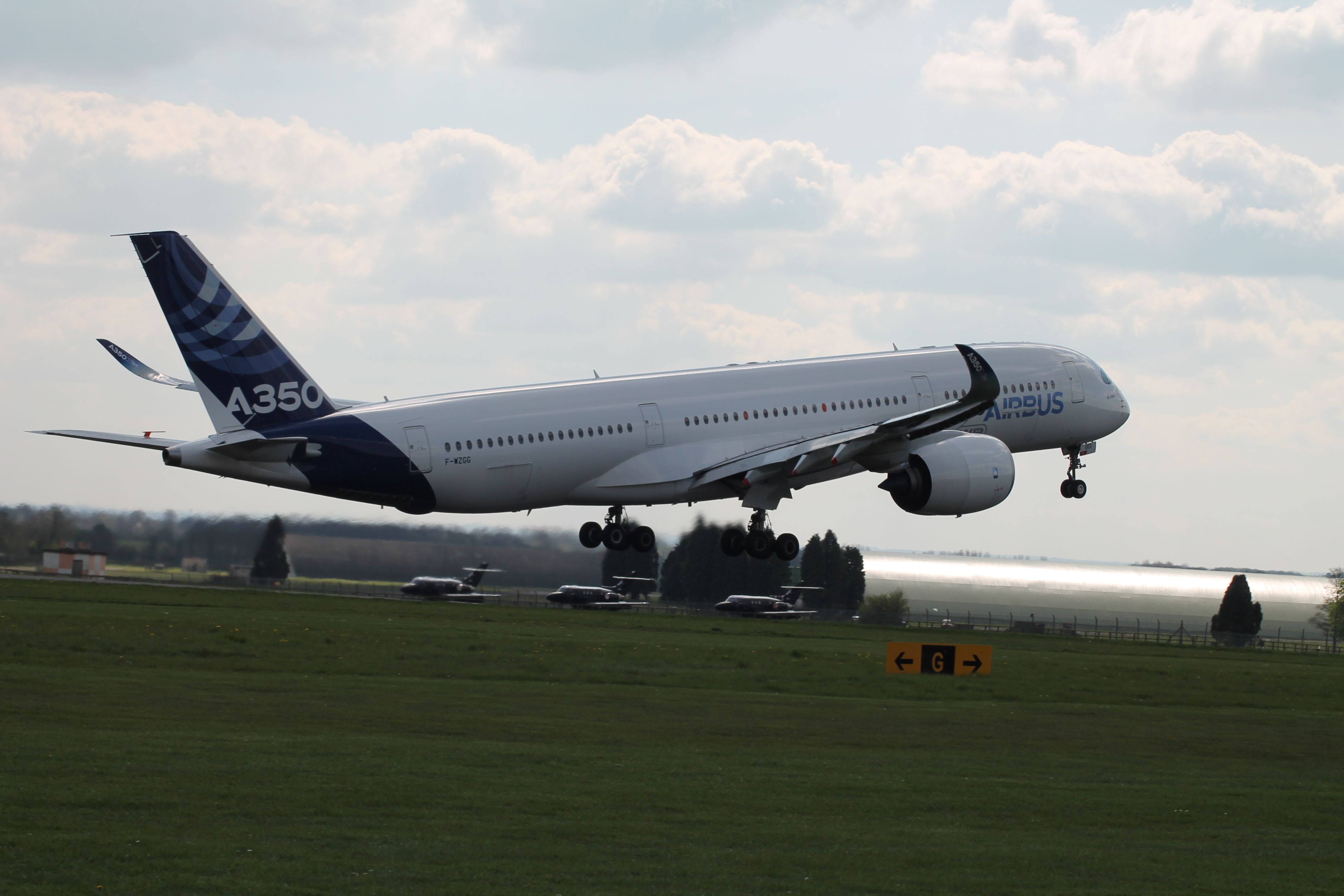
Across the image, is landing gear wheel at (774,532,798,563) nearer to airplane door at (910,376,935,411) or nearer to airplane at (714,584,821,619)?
airplane door at (910,376,935,411)

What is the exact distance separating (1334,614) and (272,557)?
115m

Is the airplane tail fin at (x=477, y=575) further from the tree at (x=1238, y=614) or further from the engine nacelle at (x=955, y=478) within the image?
the tree at (x=1238, y=614)

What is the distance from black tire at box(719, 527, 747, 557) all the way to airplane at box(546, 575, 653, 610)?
3780 centimetres

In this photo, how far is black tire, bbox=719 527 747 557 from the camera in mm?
54062

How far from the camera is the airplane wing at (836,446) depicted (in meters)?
48.9

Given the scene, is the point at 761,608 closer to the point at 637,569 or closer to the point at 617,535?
the point at 637,569

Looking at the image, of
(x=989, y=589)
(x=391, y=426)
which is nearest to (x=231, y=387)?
(x=391, y=426)

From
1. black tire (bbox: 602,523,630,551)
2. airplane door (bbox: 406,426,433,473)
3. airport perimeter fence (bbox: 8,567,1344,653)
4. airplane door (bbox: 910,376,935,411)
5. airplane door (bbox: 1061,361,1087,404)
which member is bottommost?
airport perimeter fence (bbox: 8,567,1344,653)

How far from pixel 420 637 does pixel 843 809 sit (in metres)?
33.8

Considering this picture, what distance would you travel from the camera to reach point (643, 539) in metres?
53.2

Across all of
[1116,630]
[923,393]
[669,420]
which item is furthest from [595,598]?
[669,420]

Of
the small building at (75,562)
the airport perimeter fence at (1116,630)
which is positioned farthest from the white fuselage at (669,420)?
the airport perimeter fence at (1116,630)

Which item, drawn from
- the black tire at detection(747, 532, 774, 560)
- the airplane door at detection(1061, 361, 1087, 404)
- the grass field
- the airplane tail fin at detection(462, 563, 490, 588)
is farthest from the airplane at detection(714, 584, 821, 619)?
the black tire at detection(747, 532, 774, 560)

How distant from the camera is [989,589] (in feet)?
478
